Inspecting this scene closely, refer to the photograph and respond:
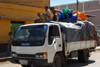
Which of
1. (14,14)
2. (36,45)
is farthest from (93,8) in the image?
(36,45)

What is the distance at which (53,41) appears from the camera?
6996 millimetres

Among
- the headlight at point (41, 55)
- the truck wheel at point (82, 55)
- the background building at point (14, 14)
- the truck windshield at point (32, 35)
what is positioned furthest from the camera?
the background building at point (14, 14)

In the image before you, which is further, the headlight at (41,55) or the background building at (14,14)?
the background building at (14,14)

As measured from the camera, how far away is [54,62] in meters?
6.98

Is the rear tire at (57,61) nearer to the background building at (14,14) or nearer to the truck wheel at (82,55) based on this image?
the truck wheel at (82,55)

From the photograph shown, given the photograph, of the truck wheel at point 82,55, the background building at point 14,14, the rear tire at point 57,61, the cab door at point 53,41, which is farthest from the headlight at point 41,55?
the background building at point 14,14

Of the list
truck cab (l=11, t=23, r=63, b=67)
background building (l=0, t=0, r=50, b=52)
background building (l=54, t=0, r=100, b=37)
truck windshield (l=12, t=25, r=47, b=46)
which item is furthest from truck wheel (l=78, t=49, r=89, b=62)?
background building (l=54, t=0, r=100, b=37)

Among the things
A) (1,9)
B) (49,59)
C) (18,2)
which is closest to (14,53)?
(49,59)

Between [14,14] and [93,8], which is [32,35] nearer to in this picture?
[14,14]

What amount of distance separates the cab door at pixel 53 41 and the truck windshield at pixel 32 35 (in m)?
0.33

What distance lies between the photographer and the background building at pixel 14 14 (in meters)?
14.2

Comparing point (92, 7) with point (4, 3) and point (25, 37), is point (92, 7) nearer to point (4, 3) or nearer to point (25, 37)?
point (4, 3)

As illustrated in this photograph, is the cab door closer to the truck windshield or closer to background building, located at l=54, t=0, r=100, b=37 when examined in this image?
the truck windshield

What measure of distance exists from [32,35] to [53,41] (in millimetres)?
895
